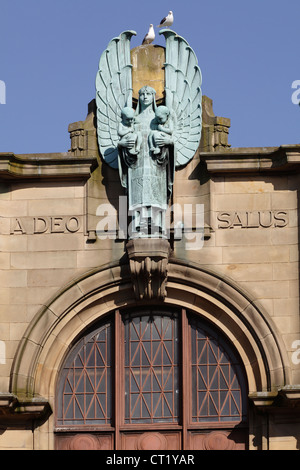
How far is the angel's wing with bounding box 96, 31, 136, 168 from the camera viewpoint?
38.6 metres

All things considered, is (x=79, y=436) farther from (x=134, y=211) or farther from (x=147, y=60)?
(x=147, y=60)

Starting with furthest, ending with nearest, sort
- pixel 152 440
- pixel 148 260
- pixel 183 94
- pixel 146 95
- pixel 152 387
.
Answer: pixel 183 94, pixel 146 95, pixel 152 387, pixel 152 440, pixel 148 260

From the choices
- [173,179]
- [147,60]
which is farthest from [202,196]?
[147,60]

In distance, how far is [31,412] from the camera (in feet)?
122

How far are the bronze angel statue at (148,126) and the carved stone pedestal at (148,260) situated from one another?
0.74ft

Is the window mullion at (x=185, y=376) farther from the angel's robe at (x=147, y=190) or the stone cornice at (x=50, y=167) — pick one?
the stone cornice at (x=50, y=167)

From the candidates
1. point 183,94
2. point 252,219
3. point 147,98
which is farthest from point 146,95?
point 252,219

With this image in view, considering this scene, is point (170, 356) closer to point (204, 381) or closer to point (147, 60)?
point (204, 381)

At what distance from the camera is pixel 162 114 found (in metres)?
37.9

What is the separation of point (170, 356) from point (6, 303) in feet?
11.0

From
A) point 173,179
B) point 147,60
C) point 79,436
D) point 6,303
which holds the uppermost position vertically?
point 147,60

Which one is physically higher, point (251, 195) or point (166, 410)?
point (251, 195)

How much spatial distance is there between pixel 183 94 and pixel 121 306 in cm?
439
